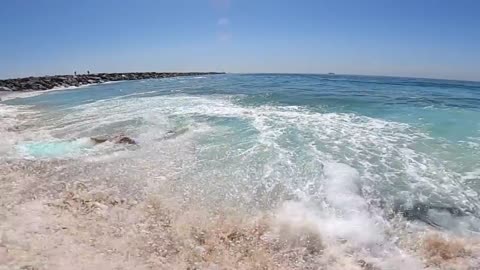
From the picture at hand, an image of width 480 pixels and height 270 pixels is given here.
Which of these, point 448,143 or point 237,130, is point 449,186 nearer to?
point 448,143

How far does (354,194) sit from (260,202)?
1867 mm

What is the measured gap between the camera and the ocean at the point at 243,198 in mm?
4645

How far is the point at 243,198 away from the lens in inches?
255

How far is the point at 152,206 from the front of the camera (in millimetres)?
6027

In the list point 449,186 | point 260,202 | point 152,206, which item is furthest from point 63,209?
point 449,186

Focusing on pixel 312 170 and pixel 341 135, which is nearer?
pixel 312 170

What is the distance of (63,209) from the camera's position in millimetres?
5781

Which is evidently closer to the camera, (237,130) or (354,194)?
(354,194)

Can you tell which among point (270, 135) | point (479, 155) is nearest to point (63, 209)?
point (270, 135)

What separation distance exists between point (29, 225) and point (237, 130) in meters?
7.36

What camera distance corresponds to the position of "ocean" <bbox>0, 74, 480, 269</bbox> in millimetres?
4645

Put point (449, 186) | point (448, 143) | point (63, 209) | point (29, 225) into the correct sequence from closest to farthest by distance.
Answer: point (29, 225) → point (63, 209) → point (449, 186) → point (448, 143)

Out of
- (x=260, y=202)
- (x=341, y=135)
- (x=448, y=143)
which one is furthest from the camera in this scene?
(x=341, y=135)

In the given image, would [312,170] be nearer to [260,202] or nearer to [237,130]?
[260,202]
